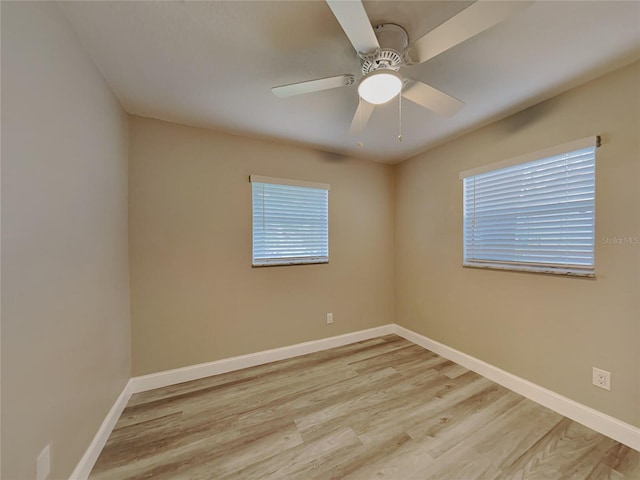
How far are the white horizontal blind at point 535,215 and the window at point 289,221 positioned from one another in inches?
59.3

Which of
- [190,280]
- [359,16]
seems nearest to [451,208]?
[359,16]

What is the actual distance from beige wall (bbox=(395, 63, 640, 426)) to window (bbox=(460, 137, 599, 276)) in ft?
0.21

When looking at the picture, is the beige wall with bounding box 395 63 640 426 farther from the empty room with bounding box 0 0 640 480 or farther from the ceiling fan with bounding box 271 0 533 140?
the ceiling fan with bounding box 271 0 533 140

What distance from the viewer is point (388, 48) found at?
1181mm

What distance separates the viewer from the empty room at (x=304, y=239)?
1.05 meters

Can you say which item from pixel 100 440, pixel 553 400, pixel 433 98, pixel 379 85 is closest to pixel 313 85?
pixel 379 85

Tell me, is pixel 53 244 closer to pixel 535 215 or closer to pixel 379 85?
pixel 379 85

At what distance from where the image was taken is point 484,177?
2254 millimetres

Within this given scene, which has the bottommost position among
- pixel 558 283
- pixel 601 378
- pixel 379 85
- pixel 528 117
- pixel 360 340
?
pixel 360 340

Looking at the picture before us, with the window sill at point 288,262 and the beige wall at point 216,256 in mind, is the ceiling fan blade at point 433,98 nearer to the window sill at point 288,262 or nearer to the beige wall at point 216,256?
the beige wall at point 216,256

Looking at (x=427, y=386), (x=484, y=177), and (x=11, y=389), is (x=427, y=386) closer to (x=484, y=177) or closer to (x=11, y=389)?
(x=484, y=177)

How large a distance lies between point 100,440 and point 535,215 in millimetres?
3346

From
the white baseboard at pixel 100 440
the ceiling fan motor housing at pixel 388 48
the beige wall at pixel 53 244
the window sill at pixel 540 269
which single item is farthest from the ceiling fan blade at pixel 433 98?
the white baseboard at pixel 100 440

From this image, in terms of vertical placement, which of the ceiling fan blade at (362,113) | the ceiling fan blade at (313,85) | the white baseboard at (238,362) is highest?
the ceiling fan blade at (313,85)
